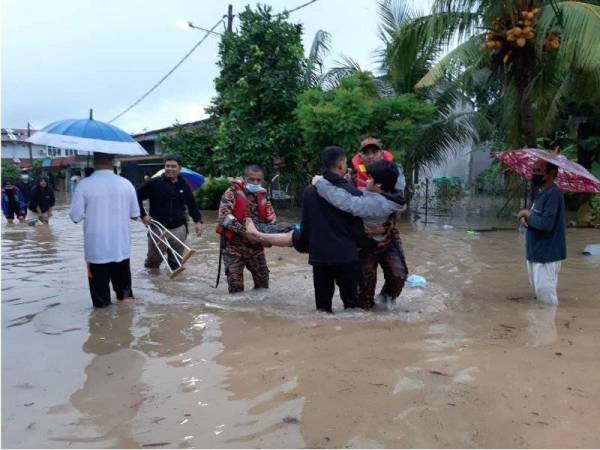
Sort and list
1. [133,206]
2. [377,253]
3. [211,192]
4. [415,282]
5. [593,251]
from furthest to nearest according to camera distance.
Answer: [211,192] → [593,251] → [415,282] → [133,206] → [377,253]

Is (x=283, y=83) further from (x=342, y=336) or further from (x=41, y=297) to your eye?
(x=342, y=336)

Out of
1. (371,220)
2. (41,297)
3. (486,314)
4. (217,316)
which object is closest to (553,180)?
(486,314)

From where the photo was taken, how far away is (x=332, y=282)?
519 centimetres

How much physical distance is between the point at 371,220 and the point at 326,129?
389 inches

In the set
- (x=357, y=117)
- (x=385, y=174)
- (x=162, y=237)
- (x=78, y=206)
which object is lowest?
(x=162, y=237)

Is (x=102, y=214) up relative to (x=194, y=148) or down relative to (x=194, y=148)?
down

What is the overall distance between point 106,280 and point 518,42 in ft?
21.7

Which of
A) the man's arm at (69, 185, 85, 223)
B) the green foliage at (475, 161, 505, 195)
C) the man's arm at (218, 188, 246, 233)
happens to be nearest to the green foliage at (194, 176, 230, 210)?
the green foliage at (475, 161, 505, 195)

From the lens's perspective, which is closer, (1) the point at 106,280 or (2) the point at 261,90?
(1) the point at 106,280

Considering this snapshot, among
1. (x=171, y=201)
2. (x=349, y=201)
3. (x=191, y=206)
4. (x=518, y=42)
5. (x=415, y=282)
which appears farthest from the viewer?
(x=518, y=42)

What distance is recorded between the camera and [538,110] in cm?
1236

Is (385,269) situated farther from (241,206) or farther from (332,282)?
(241,206)

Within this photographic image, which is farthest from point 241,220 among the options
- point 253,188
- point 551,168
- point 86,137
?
point 551,168

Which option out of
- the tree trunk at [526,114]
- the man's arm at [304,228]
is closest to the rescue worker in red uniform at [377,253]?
the man's arm at [304,228]
